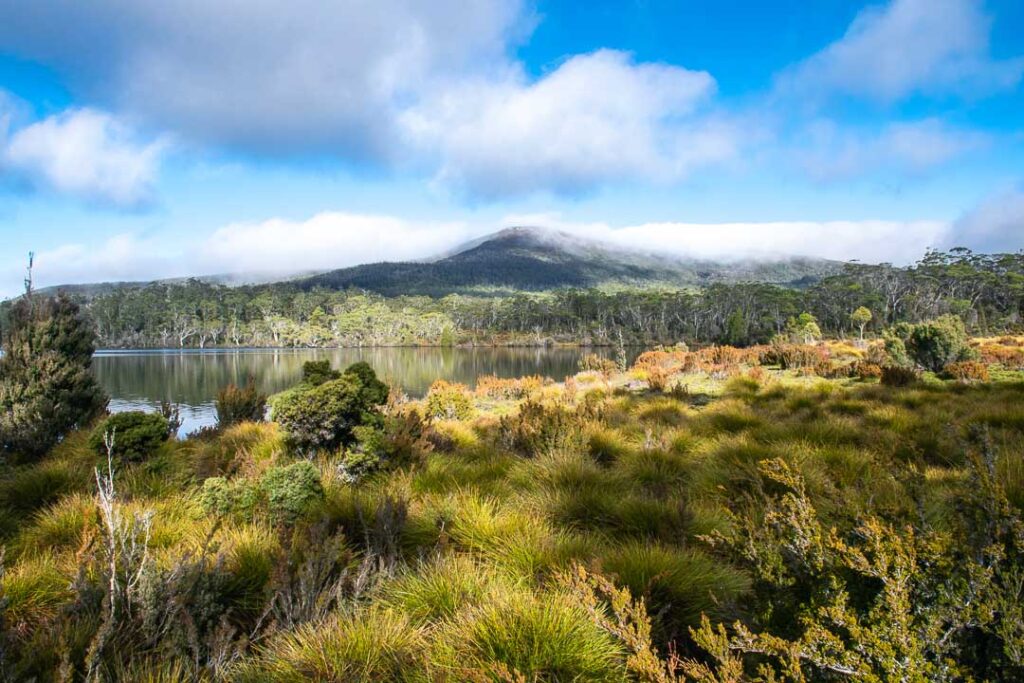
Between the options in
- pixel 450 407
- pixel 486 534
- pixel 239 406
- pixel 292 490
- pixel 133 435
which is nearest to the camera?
pixel 486 534

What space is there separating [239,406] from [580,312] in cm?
10992

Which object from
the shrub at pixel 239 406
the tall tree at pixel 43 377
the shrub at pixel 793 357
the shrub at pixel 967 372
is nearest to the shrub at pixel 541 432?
the shrub at pixel 239 406

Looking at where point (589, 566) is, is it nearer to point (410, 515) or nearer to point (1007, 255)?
point (410, 515)

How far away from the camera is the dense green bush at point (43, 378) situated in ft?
27.9

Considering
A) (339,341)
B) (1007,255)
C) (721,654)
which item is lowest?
(339,341)

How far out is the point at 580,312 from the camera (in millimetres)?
118562

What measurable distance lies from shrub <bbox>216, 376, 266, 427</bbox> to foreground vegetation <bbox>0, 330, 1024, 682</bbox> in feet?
10.2

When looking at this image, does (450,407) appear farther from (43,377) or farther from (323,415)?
(43,377)

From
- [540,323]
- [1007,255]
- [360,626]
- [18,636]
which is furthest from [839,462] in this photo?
[540,323]

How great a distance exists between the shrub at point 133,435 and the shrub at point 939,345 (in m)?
18.5

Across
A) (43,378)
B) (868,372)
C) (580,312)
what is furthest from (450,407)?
(580,312)

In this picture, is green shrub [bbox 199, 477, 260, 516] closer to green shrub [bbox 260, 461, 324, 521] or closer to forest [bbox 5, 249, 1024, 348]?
green shrub [bbox 260, 461, 324, 521]

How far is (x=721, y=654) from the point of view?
62.1 inches

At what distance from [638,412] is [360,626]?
750cm
